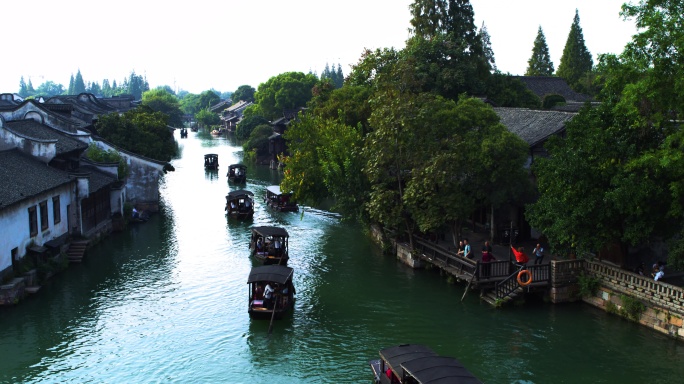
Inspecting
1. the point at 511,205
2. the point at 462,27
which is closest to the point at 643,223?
the point at 511,205

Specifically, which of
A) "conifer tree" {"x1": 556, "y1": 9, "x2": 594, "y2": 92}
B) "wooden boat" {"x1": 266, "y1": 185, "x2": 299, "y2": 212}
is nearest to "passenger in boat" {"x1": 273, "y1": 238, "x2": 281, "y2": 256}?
"wooden boat" {"x1": 266, "y1": 185, "x2": 299, "y2": 212}

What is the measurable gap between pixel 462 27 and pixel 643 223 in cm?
4250

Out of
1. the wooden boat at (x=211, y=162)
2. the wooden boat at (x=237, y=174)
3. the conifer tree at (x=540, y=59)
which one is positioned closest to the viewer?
the wooden boat at (x=237, y=174)

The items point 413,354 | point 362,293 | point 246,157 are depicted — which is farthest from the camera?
point 246,157

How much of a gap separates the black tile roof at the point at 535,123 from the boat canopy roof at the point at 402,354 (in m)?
20.4

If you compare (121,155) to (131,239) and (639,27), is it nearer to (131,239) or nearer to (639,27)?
(131,239)

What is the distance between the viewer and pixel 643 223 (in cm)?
2830

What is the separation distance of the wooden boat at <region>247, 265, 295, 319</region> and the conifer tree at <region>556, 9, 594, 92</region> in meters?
90.5

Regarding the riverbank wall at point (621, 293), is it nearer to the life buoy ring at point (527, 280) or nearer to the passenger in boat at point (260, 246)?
the life buoy ring at point (527, 280)

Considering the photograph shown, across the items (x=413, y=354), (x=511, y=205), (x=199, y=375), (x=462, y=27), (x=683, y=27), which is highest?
(x=462, y=27)

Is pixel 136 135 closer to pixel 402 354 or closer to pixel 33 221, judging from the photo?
pixel 33 221

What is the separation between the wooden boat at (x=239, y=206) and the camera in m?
54.9

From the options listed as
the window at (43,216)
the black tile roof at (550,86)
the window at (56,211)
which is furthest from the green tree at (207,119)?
the window at (43,216)

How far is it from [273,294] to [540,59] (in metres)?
101
